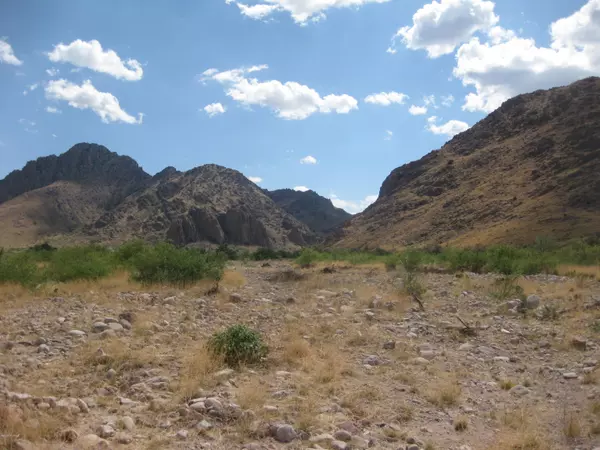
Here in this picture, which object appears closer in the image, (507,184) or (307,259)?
(307,259)

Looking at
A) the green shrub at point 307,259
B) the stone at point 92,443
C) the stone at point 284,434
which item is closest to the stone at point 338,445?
the stone at point 284,434

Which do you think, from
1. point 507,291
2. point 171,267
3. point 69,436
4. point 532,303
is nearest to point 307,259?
point 171,267

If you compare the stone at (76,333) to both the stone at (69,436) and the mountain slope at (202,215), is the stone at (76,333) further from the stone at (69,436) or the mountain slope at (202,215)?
the mountain slope at (202,215)

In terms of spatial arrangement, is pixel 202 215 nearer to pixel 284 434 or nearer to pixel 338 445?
pixel 284 434

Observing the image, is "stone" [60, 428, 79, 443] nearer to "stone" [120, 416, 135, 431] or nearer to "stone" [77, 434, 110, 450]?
"stone" [77, 434, 110, 450]

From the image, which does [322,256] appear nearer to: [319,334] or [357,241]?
[319,334]

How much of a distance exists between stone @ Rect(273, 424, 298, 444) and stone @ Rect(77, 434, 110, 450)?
1727mm

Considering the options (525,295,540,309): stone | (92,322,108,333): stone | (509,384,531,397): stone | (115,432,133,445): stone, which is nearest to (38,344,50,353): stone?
(92,322,108,333): stone

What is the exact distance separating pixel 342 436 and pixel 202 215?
126113 mm

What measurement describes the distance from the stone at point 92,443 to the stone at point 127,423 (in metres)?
0.37

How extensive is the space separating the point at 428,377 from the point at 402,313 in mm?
6187

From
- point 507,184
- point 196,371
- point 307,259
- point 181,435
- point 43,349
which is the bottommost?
point 181,435

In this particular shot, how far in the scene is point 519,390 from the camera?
24.8 feet

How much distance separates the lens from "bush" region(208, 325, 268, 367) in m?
8.12
